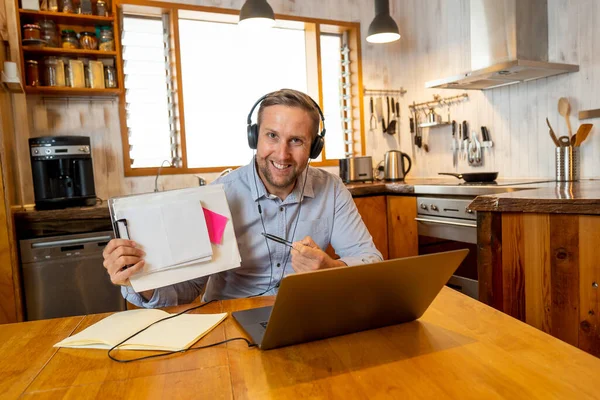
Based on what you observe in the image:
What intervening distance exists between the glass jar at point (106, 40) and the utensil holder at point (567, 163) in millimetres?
2640

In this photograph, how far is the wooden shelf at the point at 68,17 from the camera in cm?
244

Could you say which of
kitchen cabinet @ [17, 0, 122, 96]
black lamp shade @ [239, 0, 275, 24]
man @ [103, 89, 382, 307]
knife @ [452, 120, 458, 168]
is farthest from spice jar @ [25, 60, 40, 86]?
knife @ [452, 120, 458, 168]

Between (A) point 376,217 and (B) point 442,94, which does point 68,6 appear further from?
(B) point 442,94

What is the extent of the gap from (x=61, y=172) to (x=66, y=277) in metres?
0.58

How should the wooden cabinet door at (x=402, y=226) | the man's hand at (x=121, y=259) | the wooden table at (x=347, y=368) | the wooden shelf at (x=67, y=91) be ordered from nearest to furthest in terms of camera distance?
1. the wooden table at (x=347, y=368)
2. the man's hand at (x=121, y=259)
3. the wooden shelf at (x=67, y=91)
4. the wooden cabinet door at (x=402, y=226)

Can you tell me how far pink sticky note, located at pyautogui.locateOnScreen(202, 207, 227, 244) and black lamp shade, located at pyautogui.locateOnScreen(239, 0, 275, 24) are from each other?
1800 mm

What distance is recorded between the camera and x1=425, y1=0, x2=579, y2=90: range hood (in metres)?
2.38

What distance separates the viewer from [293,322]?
69 centimetres

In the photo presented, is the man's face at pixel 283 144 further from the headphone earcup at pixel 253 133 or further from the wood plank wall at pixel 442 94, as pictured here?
the wood plank wall at pixel 442 94

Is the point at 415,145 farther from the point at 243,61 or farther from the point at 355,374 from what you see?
the point at 355,374

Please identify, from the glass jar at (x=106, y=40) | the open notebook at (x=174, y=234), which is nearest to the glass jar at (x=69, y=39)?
the glass jar at (x=106, y=40)

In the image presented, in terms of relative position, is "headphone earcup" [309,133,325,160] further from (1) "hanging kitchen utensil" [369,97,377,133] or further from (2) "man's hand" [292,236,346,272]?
(1) "hanging kitchen utensil" [369,97,377,133]

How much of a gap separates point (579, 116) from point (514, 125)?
1.36 feet

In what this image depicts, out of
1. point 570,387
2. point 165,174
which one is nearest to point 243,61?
point 165,174
